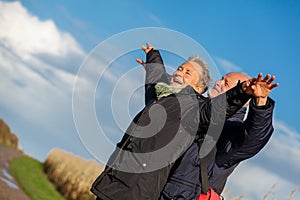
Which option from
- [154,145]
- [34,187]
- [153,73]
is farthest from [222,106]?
[34,187]

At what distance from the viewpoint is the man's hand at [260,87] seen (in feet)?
10.4

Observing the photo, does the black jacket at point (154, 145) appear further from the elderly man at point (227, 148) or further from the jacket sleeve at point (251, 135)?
the jacket sleeve at point (251, 135)

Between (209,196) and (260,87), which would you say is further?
(209,196)

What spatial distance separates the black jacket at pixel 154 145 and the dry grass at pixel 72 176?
7.97 meters

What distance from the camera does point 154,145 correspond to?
3.57 meters

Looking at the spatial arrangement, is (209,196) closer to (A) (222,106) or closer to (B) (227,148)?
(B) (227,148)

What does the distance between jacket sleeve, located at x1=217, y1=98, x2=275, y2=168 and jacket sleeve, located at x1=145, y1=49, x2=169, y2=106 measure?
2.34 feet

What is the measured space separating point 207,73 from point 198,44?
23cm

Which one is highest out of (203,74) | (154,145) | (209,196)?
(203,74)

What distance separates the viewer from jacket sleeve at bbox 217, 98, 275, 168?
11.0 ft

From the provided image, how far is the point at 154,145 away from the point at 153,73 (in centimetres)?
90

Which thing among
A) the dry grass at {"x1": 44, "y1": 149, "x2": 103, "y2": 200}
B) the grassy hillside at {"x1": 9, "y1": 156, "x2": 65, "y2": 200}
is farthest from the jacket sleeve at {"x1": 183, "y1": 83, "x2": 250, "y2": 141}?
the grassy hillside at {"x1": 9, "y1": 156, "x2": 65, "y2": 200}

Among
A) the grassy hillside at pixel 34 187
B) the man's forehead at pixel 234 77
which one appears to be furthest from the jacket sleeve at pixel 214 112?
the grassy hillside at pixel 34 187

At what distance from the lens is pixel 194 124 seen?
11.7 feet
